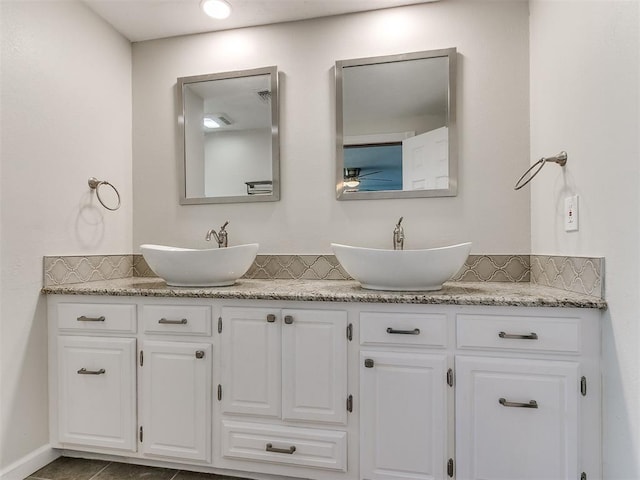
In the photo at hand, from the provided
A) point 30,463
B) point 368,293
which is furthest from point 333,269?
point 30,463

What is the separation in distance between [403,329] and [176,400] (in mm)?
1002

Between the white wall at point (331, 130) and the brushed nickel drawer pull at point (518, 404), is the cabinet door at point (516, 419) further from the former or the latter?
the white wall at point (331, 130)

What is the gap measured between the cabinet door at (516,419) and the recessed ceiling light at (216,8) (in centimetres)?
201

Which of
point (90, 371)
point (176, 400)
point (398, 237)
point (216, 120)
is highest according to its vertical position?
point (216, 120)

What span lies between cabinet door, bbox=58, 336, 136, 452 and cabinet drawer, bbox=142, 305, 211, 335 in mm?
128

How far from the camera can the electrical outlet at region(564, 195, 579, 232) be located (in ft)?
4.53

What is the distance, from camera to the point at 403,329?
135cm

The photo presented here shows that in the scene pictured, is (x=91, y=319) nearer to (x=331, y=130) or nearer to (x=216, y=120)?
(x=216, y=120)

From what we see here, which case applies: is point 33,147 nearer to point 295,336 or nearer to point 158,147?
point 158,147

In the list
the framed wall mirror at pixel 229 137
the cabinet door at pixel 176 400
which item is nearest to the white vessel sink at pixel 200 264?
the cabinet door at pixel 176 400

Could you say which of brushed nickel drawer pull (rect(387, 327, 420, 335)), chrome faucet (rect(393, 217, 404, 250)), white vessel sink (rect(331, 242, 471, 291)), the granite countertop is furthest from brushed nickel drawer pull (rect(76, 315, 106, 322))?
chrome faucet (rect(393, 217, 404, 250))

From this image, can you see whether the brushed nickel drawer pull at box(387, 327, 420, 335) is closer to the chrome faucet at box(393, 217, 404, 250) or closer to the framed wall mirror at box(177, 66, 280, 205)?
the chrome faucet at box(393, 217, 404, 250)

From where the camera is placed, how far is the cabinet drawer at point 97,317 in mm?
1571

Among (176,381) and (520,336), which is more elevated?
(520,336)
